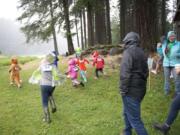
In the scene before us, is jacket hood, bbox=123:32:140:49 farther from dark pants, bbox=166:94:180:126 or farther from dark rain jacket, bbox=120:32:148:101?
dark pants, bbox=166:94:180:126

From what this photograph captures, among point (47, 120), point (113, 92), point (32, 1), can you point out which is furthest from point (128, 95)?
point (32, 1)

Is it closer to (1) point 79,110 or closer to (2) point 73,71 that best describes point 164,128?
(1) point 79,110

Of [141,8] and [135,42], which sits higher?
[141,8]

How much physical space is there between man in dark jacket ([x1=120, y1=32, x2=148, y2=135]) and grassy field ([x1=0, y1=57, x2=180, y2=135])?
1.40 meters

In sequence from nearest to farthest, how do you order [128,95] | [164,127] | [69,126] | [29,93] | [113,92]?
[128,95] → [164,127] → [69,126] → [113,92] → [29,93]

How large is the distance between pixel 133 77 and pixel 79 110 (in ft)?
12.6

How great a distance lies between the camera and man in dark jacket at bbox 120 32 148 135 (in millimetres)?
6016

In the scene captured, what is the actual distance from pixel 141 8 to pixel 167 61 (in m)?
6.82

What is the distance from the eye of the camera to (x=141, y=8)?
1576 cm

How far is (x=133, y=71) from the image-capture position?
6020 millimetres

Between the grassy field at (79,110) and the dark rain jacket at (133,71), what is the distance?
5.62 ft

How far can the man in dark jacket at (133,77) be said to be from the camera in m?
6.02

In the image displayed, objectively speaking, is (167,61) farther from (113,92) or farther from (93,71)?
(93,71)

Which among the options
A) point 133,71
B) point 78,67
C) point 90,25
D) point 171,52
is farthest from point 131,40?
point 90,25
